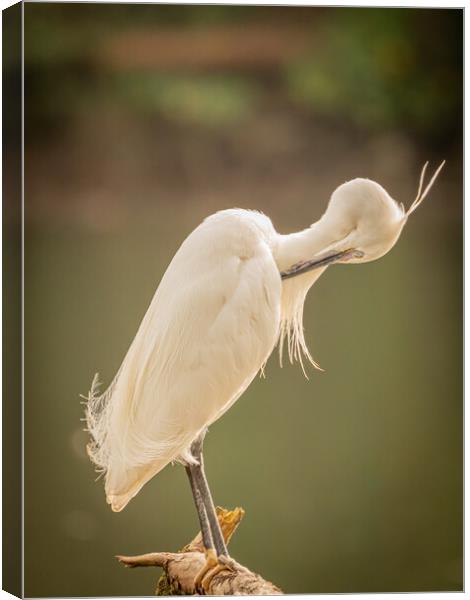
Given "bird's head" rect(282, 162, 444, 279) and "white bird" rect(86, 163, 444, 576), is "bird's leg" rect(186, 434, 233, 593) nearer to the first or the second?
"white bird" rect(86, 163, 444, 576)

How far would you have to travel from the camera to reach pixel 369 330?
362 cm

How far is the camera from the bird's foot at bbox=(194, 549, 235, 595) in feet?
10.9

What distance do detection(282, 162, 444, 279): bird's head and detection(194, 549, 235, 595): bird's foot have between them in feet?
2.97

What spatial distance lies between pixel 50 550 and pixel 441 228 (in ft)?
5.54

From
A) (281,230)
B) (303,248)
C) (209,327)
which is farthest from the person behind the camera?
(281,230)

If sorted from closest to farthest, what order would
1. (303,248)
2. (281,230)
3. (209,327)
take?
(209,327)
(303,248)
(281,230)

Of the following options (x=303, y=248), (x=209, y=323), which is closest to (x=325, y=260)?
(x=303, y=248)

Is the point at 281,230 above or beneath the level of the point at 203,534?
above

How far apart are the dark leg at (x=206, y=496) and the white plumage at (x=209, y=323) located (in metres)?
0.05

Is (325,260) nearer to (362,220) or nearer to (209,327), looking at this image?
(362,220)

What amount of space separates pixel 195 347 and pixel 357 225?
62cm

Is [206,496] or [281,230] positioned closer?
[206,496]

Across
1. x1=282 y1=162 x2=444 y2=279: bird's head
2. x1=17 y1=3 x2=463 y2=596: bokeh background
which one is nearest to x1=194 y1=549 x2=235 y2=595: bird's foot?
x1=17 y1=3 x2=463 y2=596: bokeh background

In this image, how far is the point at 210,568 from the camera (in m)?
3.32
